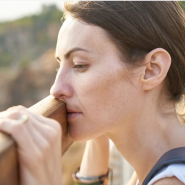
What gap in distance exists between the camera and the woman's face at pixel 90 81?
1.28 metres

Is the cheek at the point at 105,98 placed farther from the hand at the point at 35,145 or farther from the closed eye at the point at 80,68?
the hand at the point at 35,145

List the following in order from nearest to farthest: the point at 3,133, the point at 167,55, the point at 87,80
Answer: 1. the point at 3,133
2. the point at 87,80
3. the point at 167,55

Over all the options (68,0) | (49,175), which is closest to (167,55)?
(68,0)

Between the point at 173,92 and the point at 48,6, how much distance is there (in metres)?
20.1

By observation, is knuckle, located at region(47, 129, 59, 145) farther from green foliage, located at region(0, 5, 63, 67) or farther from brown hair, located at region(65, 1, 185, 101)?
green foliage, located at region(0, 5, 63, 67)

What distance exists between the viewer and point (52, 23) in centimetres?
2022

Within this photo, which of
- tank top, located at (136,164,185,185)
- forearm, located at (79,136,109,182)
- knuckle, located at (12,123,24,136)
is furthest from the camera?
forearm, located at (79,136,109,182)

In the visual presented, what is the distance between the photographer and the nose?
124 cm

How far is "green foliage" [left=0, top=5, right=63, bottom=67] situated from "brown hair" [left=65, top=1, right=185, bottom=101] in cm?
1711

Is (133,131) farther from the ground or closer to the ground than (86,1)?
closer to the ground

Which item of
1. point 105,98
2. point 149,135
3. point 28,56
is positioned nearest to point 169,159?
point 149,135

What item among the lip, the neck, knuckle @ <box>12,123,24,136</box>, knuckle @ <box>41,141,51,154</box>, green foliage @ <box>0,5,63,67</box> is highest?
green foliage @ <box>0,5,63,67</box>

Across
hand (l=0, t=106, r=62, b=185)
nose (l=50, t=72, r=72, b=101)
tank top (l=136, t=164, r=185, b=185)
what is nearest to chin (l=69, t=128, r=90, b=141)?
nose (l=50, t=72, r=72, b=101)

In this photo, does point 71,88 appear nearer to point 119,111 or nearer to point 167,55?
point 119,111
